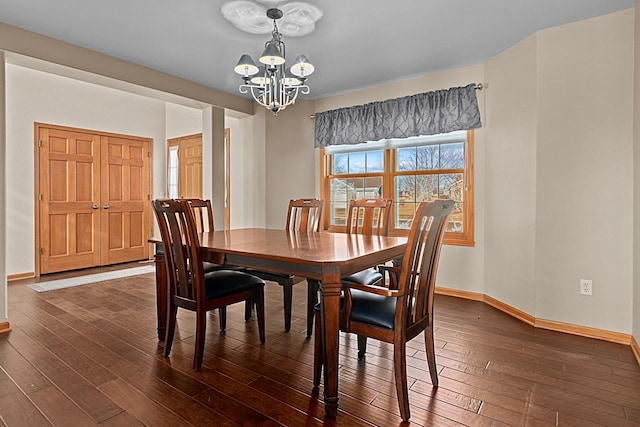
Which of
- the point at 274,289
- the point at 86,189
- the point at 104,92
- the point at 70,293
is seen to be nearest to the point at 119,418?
the point at 274,289

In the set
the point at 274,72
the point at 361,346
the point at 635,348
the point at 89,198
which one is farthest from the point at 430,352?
the point at 89,198

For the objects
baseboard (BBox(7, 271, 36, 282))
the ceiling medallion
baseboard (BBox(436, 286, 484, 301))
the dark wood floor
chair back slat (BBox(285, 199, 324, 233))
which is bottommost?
the dark wood floor

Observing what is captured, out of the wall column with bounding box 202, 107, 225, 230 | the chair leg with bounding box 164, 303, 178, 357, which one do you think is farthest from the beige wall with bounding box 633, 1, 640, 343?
the wall column with bounding box 202, 107, 225, 230

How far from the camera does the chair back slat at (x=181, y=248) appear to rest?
85.0 inches

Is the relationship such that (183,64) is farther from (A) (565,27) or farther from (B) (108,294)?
(A) (565,27)

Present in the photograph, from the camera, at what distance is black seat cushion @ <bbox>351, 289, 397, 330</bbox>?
1.75 m

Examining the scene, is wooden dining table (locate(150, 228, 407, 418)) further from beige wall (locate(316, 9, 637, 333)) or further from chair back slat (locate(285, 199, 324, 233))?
beige wall (locate(316, 9, 637, 333))

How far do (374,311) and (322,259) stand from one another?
0.39 metres

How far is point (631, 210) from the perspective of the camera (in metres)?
2.62

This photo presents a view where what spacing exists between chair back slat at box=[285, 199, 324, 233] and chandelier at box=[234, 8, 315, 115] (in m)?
0.95

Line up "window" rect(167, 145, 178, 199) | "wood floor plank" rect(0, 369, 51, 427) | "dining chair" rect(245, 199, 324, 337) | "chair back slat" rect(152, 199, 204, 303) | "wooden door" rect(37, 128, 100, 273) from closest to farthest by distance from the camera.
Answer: "wood floor plank" rect(0, 369, 51, 427) < "chair back slat" rect(152, 199, 204, 303) < "dining chair" rect(245, 199, 324, 337) < "wooden door" rect(37, 128, 100, 273) < "window" rect(167, 145, 178, 199)

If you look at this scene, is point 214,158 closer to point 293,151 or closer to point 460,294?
point 293,151

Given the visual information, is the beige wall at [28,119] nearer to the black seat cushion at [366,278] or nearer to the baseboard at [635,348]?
the black seat cushion at [366,278]

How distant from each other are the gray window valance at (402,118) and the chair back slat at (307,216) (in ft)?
4.75
